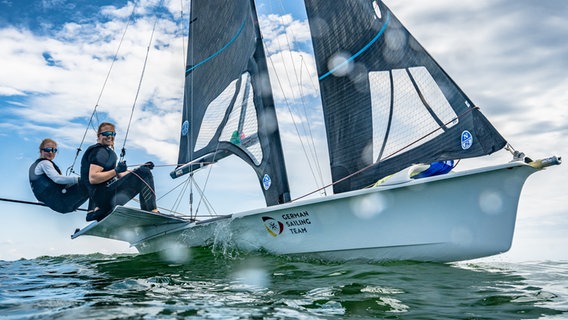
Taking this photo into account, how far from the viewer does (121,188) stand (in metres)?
7.48

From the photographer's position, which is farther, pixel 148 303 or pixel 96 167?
pixel 96 167

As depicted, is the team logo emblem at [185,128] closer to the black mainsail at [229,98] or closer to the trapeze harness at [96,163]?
the black mainsail at [229,98]

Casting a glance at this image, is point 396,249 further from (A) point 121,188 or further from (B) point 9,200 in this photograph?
(B) point 9,200

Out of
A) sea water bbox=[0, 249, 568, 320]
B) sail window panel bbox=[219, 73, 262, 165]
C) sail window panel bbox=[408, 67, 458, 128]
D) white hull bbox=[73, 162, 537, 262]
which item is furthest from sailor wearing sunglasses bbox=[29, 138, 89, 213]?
sail window panel bbox=[408, 67, 458, 128]

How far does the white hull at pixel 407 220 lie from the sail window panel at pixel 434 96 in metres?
0.96

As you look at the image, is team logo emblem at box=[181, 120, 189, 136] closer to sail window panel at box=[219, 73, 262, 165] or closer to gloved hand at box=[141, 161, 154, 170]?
sail window panel at box=[219, 73, 262, 165]

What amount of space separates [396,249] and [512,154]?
1.70 metres

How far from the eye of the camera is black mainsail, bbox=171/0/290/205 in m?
7.79

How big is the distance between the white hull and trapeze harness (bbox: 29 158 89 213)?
3392 millimetres

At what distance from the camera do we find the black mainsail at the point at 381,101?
5621 millimetres

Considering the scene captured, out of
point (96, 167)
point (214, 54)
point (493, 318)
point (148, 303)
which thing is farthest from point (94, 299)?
point (214, 54)

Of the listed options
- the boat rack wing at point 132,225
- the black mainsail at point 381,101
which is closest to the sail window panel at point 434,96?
the black mainsail at point 381,101

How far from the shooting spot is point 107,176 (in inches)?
285

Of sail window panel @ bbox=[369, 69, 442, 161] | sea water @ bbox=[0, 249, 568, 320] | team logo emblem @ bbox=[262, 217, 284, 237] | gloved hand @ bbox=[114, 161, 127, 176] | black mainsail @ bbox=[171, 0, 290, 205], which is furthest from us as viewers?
black mainsail @ bbox=[171, 0, 290, 205]
